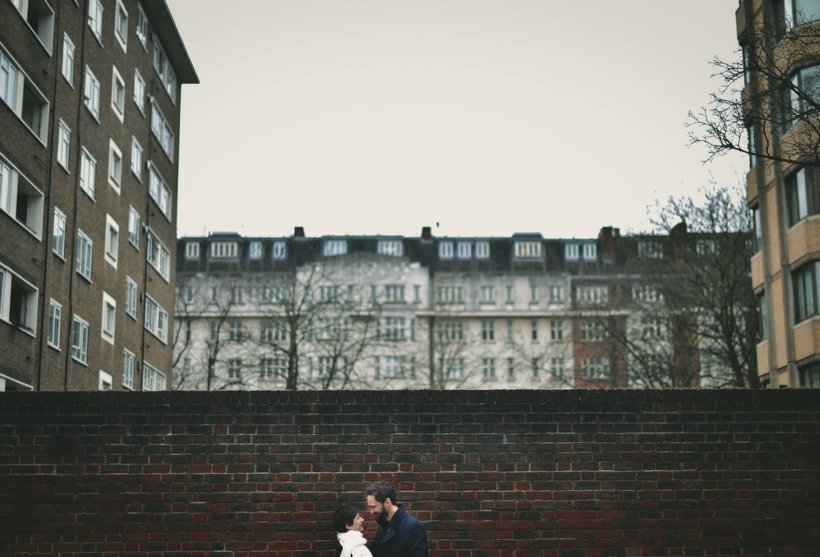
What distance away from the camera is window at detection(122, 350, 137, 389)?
129ft

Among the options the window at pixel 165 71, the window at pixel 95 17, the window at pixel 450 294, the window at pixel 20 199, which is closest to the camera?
the window at pixel 20 199

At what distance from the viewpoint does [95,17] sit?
35500 mm

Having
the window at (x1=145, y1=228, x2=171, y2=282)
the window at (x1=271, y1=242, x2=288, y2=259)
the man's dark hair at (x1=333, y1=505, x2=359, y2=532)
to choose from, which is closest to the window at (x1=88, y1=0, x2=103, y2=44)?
the window at (x1=145, y1=228, x2=171, y2=282)

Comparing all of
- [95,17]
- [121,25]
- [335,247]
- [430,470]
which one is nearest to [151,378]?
[121,25]

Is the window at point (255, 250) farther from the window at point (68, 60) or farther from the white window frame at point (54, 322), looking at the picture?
the white window frame at point (54, 322)

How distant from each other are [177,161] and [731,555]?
39403 mm

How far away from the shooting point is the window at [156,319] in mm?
42844

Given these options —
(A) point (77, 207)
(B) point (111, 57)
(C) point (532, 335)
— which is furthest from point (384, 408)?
(C) point (532, 335)

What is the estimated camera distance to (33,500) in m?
12.3

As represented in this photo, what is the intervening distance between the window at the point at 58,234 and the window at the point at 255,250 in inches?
2301

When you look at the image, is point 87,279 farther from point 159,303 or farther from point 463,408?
point 463,408

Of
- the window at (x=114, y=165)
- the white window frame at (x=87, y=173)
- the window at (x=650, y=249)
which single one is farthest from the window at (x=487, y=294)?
the white window frame at (x=87, y=173)

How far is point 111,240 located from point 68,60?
7.49 meters

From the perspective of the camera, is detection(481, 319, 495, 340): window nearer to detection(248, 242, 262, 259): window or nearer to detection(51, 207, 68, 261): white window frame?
detection(248, 242, 262, 259): window
